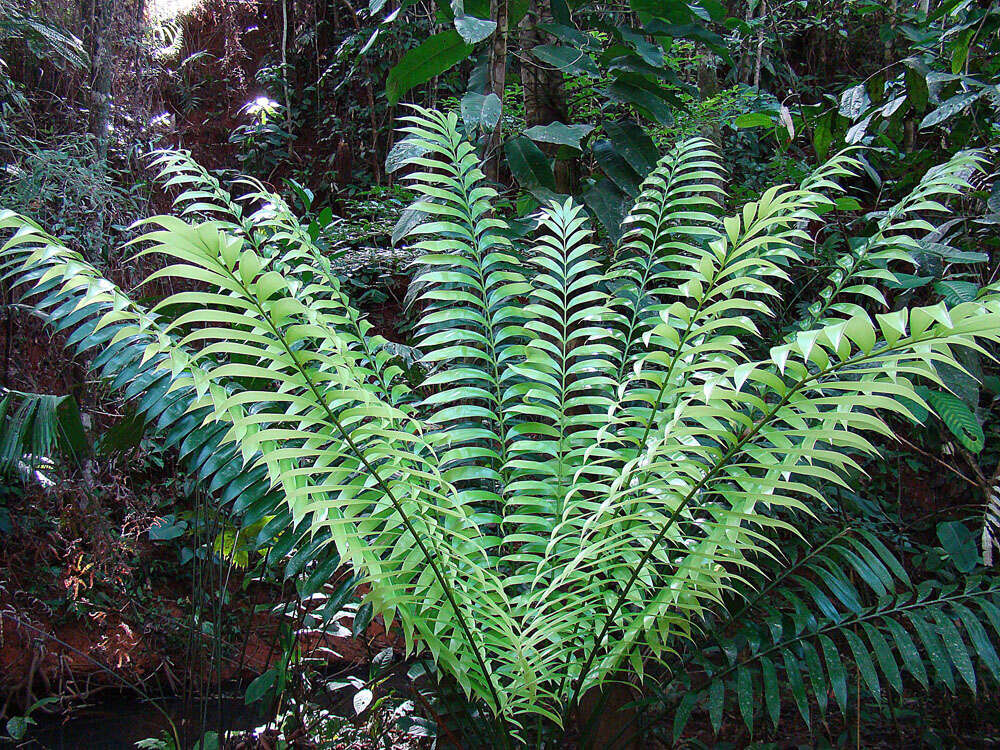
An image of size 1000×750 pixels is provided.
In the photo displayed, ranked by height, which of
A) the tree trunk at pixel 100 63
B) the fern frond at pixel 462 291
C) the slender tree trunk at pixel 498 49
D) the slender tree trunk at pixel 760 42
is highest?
the slender tree trunk at pixel 760 42

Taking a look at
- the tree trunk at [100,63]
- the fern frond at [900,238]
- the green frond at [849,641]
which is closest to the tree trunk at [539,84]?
the fern frond at [900,238]

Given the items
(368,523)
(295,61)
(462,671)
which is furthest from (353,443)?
(295,61)

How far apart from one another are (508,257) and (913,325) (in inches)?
32.7

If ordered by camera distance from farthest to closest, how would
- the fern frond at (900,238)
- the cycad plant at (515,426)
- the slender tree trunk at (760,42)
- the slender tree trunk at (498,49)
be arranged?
the slender tree trunk at (760,42), the slender tree trunk at (498,49), the fern frond at (900,238), the cycad plant at (515,426)

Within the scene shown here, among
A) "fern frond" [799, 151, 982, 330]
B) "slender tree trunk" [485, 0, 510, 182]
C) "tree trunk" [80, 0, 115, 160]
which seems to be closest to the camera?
"fern frond" [799, 151, 982, 330]

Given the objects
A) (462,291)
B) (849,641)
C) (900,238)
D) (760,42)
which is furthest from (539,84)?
(760,42)

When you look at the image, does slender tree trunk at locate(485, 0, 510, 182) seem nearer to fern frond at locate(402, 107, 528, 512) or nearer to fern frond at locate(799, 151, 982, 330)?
fern frond at locate(402, 107, 528, 512)

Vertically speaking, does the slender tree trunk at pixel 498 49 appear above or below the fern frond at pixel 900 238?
above

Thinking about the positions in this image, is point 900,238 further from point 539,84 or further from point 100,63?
point 100,63

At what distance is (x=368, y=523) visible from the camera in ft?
3.72

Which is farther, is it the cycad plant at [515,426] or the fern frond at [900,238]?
the fern frond at [900,238]

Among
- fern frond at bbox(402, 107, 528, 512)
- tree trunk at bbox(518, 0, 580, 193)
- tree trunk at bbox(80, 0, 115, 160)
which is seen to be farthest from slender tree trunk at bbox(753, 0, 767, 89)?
tree trunk at bbox(80, 0, 115, 160)

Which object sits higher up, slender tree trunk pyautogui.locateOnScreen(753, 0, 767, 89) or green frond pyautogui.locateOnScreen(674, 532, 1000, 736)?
slender tree trunk pyautogui.locateOnScreen(753, 0, 767, 89)

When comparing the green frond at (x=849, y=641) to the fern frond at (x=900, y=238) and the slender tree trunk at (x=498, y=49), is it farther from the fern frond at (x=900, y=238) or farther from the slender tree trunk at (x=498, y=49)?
the slender tree trunk at (x=498, y=49)
